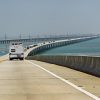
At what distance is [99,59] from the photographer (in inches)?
849

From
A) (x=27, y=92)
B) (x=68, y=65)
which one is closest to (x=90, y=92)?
(x=27, y=92)

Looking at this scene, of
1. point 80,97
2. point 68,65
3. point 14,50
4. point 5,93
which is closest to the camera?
point 80,97

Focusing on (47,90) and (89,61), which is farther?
(89,61)

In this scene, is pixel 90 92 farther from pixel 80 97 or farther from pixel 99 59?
pixel 99 59

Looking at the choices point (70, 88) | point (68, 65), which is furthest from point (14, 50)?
point (70, 88)

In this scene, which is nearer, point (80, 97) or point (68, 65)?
point (80, 97)

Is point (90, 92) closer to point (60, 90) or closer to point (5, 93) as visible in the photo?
point (60, 90)

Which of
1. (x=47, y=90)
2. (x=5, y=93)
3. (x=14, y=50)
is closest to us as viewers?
Result: (x=5, y=93)

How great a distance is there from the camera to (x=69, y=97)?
13.3m

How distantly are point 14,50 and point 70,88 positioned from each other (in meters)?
66.3

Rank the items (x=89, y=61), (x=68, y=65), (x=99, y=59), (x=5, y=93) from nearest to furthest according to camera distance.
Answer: (x=5, y=93) < (x=99, y=59) < (x=89, y=61) < (x=68, y=65)

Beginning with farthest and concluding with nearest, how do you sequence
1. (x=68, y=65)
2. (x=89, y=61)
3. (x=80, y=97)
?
(x=68, y=65) → (x=89, y=61) → (x=80, y=97)

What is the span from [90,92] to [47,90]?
1.62 meters

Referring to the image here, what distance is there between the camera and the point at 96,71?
2236cm
